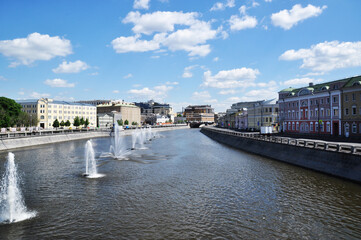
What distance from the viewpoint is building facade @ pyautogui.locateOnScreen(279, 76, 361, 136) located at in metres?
54.0

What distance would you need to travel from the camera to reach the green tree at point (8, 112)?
94.3m

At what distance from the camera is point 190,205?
21.7 metres

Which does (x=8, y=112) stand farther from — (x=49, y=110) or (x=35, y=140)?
(x=49, y=110)

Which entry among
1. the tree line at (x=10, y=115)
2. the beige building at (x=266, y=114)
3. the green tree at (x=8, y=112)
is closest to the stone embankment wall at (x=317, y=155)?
the beige building at (x=266, y=114)

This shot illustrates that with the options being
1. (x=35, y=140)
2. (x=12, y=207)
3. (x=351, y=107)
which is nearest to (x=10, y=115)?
(x=35, y=140)

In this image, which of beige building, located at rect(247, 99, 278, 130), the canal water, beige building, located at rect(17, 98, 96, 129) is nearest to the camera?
the canal water

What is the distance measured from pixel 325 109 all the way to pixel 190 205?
54142mm

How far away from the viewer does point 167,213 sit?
19.9 m

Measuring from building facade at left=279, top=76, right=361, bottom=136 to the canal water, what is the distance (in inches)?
1145

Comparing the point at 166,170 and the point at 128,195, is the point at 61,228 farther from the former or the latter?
the point at 166,170

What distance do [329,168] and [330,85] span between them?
42.0 m

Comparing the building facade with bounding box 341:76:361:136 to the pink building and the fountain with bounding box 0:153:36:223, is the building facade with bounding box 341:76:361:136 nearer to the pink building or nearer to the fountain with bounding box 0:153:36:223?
the pink building

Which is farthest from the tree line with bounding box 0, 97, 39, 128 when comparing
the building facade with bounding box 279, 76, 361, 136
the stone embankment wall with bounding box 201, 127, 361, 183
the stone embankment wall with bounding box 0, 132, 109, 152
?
the building facade with bounding box 279, 76, 361, 136

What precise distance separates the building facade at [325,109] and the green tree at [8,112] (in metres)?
97.1
